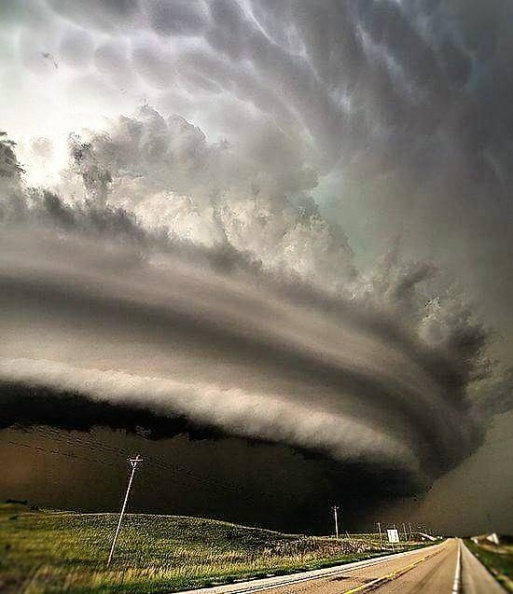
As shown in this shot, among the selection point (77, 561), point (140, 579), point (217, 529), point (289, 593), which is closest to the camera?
point (77, 561)

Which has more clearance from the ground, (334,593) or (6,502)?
(6,502)

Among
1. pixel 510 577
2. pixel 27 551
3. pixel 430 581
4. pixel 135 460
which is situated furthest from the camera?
pixel 135 460

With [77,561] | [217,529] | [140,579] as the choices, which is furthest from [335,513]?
[77,561]

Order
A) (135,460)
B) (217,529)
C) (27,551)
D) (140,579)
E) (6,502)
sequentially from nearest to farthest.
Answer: (27,551) < (6,502) < (140,579) < (135,460) < (217,529)

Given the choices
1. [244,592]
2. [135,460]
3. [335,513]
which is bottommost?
[244,592]

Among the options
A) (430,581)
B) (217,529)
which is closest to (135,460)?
(430,581)

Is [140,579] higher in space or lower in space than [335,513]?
lower

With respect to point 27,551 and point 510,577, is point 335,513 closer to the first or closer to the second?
point 510,577

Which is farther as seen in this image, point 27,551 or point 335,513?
point 335,513

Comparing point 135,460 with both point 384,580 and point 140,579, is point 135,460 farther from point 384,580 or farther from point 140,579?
point 384,580
